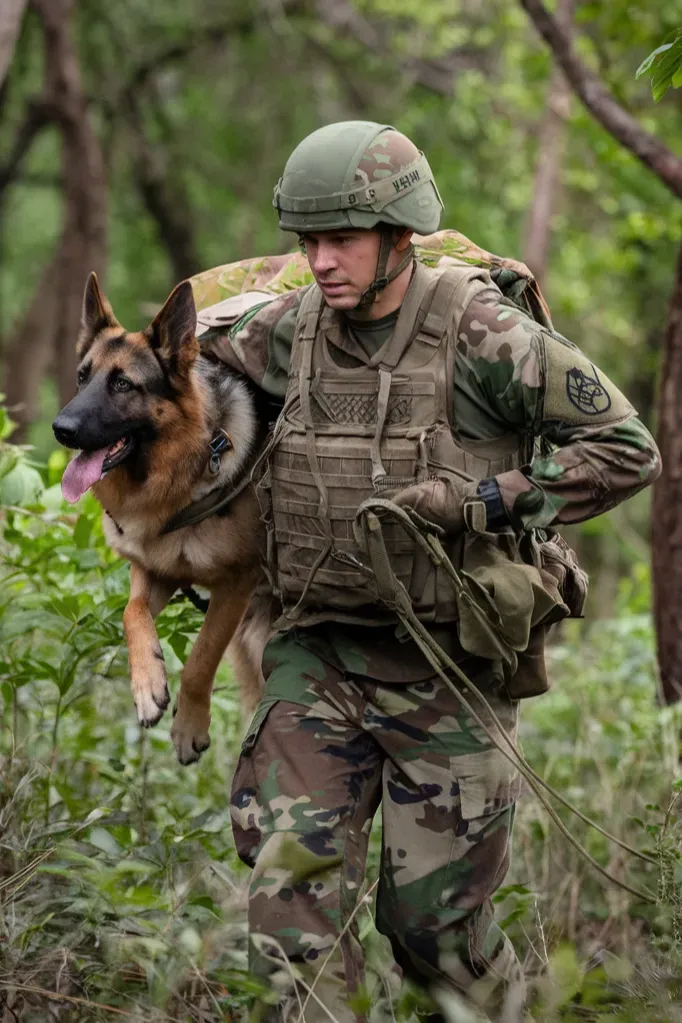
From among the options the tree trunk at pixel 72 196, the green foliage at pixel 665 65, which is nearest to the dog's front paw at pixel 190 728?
the green foliage at pixel 665 65

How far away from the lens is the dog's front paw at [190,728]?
159 inches

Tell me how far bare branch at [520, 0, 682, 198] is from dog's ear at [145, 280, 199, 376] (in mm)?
→ 2895

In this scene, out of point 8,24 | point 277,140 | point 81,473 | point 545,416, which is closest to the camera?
point 545,416

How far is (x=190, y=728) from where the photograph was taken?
405 cm

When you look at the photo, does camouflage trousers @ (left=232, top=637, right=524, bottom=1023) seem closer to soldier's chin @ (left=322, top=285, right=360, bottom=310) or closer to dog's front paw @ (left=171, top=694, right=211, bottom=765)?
dog's front paw @ (left=171, top=694, right=211, bottom=765)

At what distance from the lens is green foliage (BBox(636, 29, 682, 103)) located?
3.05m

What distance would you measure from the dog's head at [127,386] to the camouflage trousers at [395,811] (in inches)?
31.4

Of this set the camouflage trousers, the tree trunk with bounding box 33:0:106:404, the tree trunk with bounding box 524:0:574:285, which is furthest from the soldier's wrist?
the tree trunk with bounding box 33:0:106:404

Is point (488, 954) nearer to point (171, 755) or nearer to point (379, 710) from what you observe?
point (379, 710)

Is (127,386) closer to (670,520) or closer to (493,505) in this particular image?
(493,505)

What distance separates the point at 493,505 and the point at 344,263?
0.71m

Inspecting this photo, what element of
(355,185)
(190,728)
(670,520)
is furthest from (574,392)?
(670,520)

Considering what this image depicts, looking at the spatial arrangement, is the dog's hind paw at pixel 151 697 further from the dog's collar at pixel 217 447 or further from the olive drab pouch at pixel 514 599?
the olive drab pouch at pixel 514 599

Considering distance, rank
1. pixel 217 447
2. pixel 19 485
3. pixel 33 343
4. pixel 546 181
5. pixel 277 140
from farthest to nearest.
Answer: pixel 33 343
pixel 277 140
pixel 546 181
pixel 19 485
pixel 217 447
